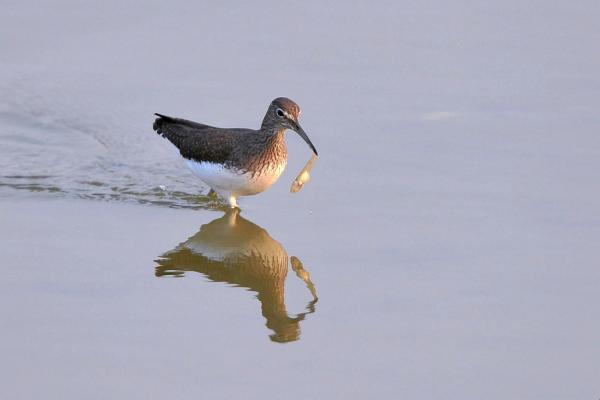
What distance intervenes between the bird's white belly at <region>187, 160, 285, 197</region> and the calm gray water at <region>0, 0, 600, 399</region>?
228mm

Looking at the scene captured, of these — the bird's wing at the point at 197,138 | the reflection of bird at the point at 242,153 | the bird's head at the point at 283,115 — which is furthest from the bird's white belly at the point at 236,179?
the bird's head at the point at 283,115

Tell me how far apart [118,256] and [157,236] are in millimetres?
695

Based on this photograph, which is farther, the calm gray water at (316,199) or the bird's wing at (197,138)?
the bird's wing at (197,138)

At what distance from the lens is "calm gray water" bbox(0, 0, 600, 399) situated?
27.3ft

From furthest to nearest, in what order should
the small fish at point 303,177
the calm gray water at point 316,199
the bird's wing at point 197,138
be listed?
the bird's wing at point 197,138
the small fish at point 303,177
the calm gray water at point 316,199

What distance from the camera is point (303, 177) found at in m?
11.4

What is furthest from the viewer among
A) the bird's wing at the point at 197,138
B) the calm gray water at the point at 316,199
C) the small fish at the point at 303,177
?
the bird's wing at the point at 197,138

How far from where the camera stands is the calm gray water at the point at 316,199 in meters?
8.34

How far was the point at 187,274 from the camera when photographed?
9906 millimetres

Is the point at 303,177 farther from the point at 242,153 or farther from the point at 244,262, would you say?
the point at 244,262

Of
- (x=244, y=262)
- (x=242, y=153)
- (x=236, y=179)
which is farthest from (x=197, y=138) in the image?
(x=244, y=262)

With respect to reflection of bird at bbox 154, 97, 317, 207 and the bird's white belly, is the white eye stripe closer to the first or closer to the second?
reflection of bird at bbox 154, 97, 317, 207

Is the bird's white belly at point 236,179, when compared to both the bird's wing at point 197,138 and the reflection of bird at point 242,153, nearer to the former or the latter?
the reflection of bird at point 242,153

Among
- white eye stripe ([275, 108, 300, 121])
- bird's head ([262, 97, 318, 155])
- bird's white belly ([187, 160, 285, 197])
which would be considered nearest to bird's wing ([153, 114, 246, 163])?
bird's white belly ([187, 160, 285, 197])
